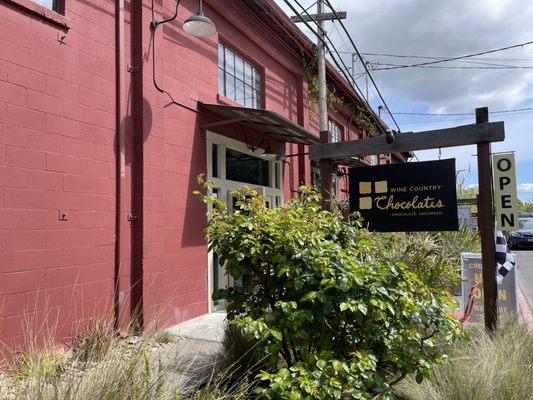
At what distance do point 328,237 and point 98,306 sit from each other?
10.0ft

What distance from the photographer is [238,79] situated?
9.04 meters

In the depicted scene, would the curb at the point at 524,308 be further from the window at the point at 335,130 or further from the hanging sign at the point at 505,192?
the window at the point at 335,130

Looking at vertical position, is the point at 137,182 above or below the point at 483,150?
below

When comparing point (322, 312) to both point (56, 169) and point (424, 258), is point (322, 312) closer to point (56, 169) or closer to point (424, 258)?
point (56, 169)

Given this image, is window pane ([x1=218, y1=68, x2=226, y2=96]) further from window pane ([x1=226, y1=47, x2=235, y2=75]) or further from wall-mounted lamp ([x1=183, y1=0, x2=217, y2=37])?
wall-mounted lamp ([x1=183, y1=0, x2=217, y2=37])

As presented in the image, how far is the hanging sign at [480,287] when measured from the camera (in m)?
6.35

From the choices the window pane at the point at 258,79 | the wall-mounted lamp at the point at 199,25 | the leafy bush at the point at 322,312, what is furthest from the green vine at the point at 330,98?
the leafy bush at the point at 322,312

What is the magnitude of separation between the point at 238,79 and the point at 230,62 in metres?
0.41

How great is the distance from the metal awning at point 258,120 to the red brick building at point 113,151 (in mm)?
30

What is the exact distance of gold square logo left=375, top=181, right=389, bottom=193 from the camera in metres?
5.84

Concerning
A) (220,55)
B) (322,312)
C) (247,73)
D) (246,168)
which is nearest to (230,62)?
(220,55)

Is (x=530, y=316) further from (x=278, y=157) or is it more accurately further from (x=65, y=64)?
(x=65, y=64)

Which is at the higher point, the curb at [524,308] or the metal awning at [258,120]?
the metal awning at [258,120]

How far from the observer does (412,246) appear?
7578mm
